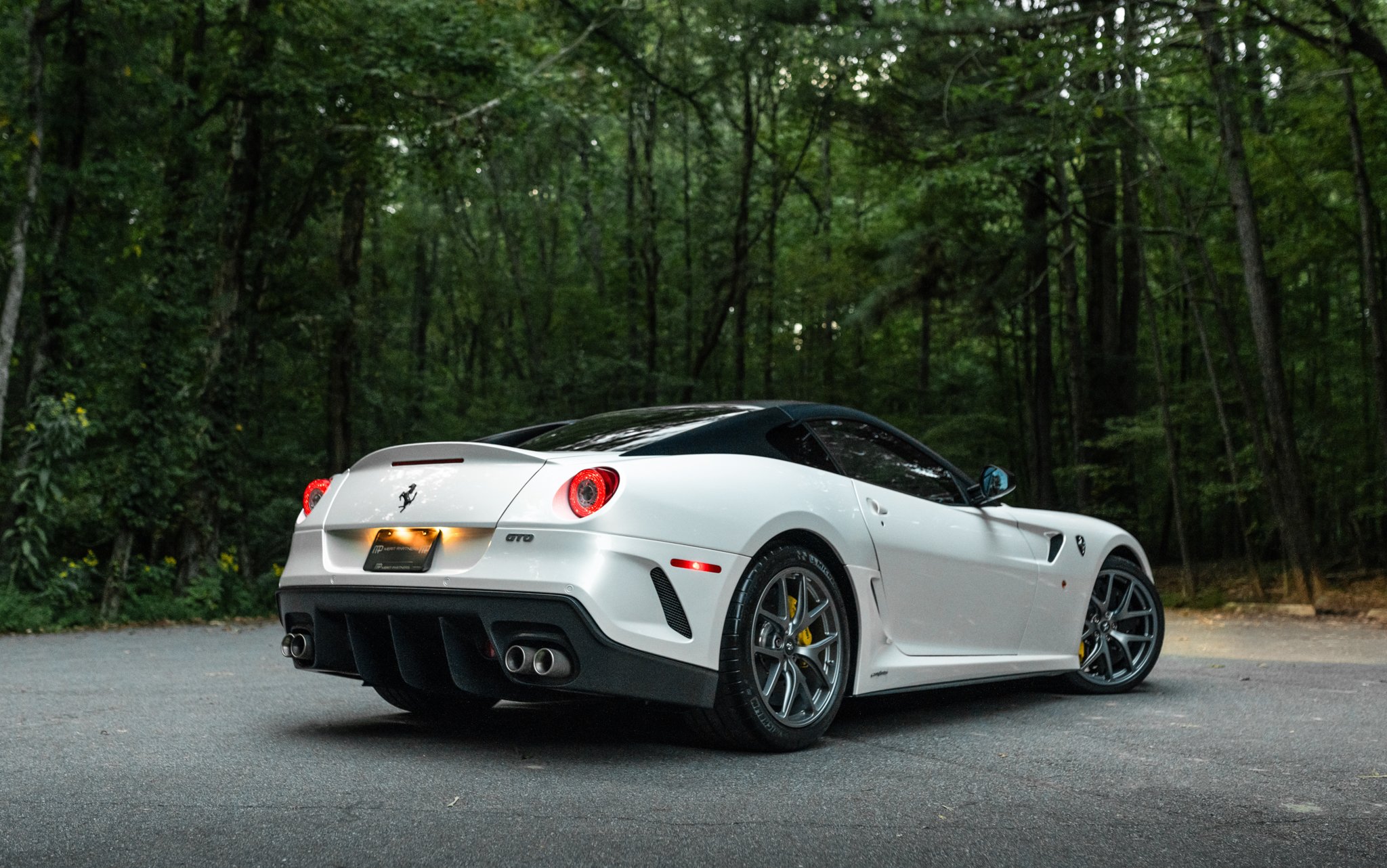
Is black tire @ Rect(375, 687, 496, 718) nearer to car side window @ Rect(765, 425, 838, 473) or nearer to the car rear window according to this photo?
the car rear window

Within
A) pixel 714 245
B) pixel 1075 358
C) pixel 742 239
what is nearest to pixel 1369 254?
pixel 1075 358

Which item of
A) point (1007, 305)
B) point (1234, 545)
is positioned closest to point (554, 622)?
point (1007, 305)

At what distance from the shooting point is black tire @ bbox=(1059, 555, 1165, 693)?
6.51 meters

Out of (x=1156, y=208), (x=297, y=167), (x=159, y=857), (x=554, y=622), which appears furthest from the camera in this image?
(x=1156, y=208)

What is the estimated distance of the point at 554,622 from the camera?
13.5 feet

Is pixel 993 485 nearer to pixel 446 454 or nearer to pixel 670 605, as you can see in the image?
pixel 670 605

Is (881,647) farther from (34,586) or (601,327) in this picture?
(601,327)

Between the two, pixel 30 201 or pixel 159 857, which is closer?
pixel 159 857

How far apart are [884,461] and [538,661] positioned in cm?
211

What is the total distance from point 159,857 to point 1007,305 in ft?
59.4

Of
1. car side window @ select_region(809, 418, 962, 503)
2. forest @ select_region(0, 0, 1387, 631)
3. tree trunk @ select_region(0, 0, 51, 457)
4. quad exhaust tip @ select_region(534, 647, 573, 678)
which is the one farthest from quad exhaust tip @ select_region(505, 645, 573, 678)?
tree trunk @ select_region(0, 0, 51, 457)

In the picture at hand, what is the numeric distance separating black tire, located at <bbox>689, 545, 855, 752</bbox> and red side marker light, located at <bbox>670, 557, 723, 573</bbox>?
157 mm

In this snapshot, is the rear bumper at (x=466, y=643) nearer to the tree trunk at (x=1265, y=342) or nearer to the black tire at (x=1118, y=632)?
the black tire at (x=1118, y=632)

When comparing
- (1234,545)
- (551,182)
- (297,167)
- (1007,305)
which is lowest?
(1234,545)
